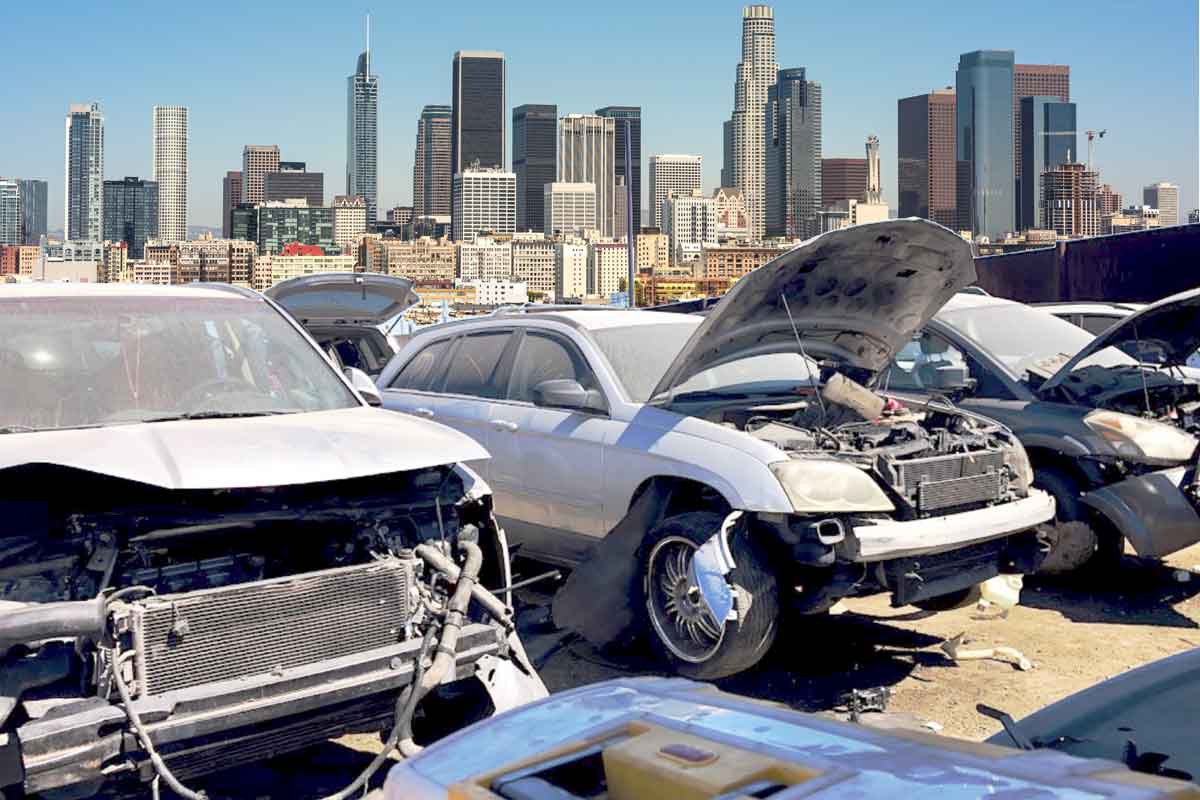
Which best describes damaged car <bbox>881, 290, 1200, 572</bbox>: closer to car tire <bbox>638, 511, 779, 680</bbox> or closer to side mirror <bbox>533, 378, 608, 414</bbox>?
car tire <bbox>638, 511, 779, 680</bbox>

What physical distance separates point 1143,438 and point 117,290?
5676 millimetres

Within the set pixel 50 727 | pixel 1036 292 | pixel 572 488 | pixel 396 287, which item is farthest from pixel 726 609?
pixel 1036 292

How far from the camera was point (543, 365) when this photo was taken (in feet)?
23.4

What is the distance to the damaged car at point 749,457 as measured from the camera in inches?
219

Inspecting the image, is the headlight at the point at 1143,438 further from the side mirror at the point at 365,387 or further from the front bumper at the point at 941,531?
the side mirror at the point at 365,387

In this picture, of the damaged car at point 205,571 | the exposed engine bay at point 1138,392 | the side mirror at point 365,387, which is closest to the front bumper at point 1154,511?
the exposed engine bay at point 1138,392

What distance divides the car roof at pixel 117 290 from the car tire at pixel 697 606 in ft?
7.29

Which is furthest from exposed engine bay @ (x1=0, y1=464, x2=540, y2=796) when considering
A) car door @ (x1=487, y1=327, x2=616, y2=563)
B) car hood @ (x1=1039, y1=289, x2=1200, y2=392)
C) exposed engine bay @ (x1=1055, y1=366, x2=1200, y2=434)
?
exposed engine bay @ (x1=1055, y1=366, x2=1200, y2=434)

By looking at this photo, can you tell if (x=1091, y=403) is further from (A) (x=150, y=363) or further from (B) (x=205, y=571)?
(B) (x=205, y=571)

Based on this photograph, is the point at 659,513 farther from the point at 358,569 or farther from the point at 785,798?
the point at 785,798

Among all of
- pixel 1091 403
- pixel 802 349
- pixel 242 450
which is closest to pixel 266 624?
pixel 242 450

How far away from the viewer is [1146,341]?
313 inches

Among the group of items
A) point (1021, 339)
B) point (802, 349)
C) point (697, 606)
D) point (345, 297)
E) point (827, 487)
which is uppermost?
point (345, 297)

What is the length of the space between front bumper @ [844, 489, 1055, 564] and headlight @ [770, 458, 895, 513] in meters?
0.10
